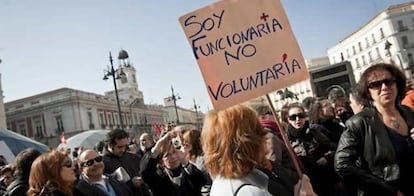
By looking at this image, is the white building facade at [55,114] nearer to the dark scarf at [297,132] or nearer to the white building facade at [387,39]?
the white building facade at [387,39]

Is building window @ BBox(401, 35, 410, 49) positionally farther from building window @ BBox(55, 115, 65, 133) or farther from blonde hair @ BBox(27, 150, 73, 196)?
blonde hair @ BBox(27, 150, 73, 196)

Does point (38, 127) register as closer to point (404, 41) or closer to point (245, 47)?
point (404, 41)

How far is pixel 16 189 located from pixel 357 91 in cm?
293

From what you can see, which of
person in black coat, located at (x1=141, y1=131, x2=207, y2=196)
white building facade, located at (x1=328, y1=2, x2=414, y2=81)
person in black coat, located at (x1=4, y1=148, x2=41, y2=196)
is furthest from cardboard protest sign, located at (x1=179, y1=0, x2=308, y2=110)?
white building facade, located at (x1=328, y1=2, x2=414, y2=81)

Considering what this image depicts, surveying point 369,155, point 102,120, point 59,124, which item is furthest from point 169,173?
point 102,120

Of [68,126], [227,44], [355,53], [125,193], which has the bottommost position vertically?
[125,193]

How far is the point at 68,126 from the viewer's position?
2172 inches

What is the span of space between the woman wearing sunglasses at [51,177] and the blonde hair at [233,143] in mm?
1625

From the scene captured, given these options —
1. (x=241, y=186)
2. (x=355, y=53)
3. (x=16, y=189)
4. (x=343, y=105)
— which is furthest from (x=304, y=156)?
(x=355, y=53)

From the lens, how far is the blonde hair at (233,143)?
76.4 inches

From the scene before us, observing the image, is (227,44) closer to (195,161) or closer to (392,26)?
(195,161)

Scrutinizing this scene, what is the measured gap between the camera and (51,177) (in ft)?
10.6

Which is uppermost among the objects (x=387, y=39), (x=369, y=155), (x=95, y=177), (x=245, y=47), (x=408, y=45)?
(x=387, y=39)

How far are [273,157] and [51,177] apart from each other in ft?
5.55
